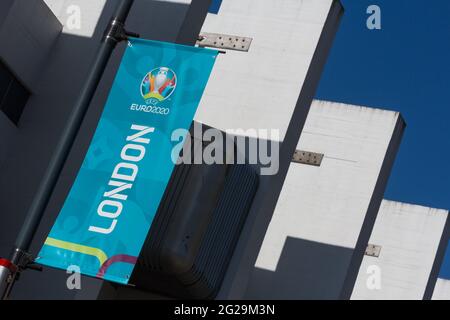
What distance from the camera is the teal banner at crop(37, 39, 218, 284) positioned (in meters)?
10.6

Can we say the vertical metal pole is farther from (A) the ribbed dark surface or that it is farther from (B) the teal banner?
(A) the ribbed dark surface

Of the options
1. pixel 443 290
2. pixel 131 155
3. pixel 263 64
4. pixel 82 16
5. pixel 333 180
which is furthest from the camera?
pixel 443 290

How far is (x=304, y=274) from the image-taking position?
24047mm

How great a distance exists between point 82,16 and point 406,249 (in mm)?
18035

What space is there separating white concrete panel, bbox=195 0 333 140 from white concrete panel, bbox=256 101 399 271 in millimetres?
5561

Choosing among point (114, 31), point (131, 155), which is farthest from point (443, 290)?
point (114, 31)

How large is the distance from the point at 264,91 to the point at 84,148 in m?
6.05

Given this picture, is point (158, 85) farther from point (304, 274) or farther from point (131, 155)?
point (304, 274)

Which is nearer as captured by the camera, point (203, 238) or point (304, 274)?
point (203, 238)

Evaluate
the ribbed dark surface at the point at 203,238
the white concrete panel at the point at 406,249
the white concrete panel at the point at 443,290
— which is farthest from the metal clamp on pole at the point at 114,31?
the white concrete panel at the point at 443,290

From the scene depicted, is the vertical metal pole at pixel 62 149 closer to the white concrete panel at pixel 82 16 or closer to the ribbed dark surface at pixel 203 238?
the white concrete panel at pixel 82 16

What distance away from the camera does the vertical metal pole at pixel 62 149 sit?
32.0ft

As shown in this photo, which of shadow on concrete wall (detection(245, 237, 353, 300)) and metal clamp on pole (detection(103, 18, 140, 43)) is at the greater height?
metal clamp on pole (detection(103, 18, 140, 43))

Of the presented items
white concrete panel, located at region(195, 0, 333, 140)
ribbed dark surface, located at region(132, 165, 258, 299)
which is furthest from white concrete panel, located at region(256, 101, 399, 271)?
ribbed dark surface, located at region(132, 165, 258, 299)
